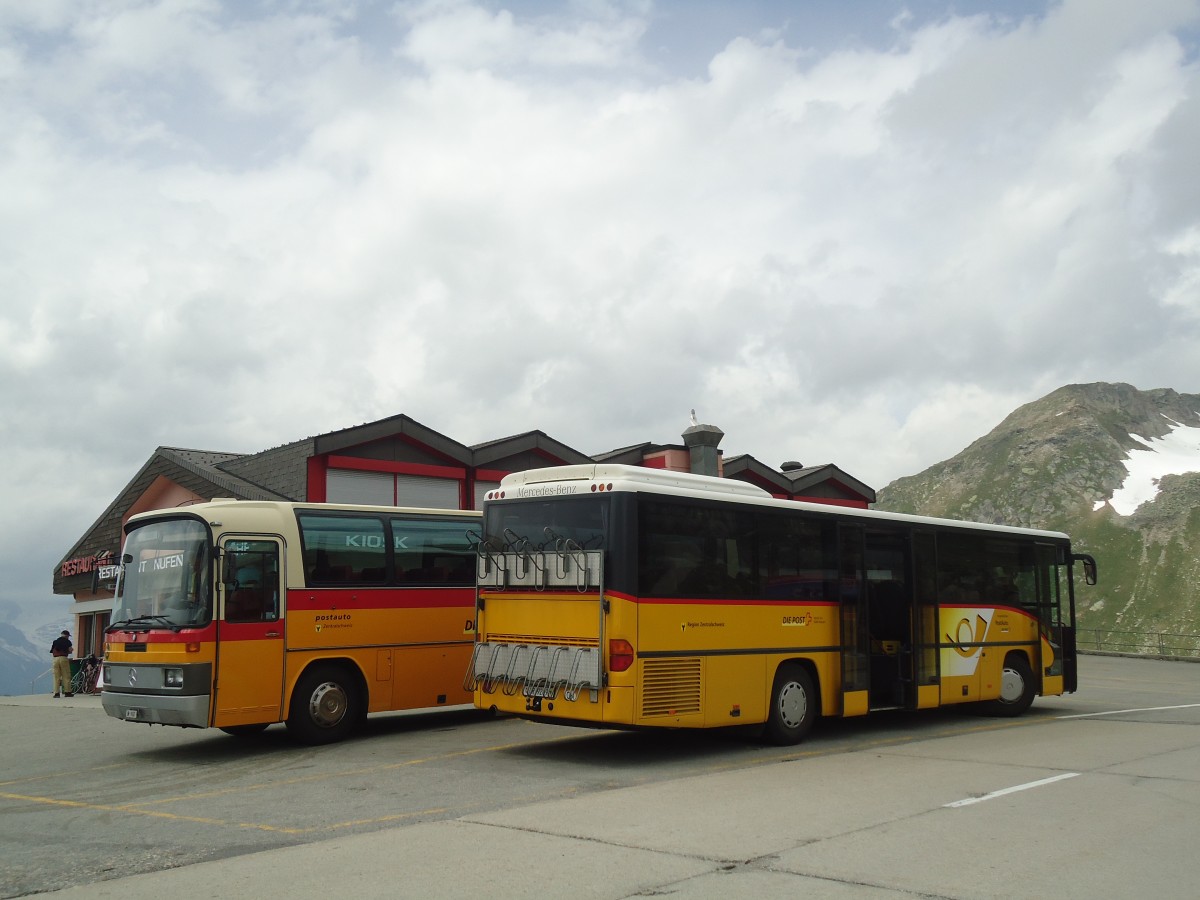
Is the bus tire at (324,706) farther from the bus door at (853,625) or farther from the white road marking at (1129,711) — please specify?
the white road marking at (1129,711)

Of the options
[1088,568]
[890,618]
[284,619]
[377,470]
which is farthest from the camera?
[377,470]

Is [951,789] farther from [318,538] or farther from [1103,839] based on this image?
[318,538]

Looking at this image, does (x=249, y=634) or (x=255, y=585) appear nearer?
(x=249, y=634)

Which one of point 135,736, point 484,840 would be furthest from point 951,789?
point 135,736

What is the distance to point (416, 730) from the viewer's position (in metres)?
15.3

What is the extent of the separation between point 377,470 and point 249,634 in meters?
13.5

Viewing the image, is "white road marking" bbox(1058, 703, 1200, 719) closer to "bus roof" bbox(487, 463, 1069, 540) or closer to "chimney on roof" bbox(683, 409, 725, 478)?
"bus roof" bbox(487, 463, 1069, 540)

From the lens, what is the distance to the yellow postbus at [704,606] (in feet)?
37.9

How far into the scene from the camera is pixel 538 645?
12.2 meters

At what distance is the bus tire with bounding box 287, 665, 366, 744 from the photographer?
13.6m

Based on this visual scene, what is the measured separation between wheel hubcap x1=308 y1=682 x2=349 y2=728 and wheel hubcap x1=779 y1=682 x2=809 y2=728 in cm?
539

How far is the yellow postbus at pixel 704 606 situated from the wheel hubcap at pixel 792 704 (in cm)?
2

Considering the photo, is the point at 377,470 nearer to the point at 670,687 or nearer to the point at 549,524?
the point at 549,524

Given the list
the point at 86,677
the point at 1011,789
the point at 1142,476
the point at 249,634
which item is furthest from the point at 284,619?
the point at 1142,476
